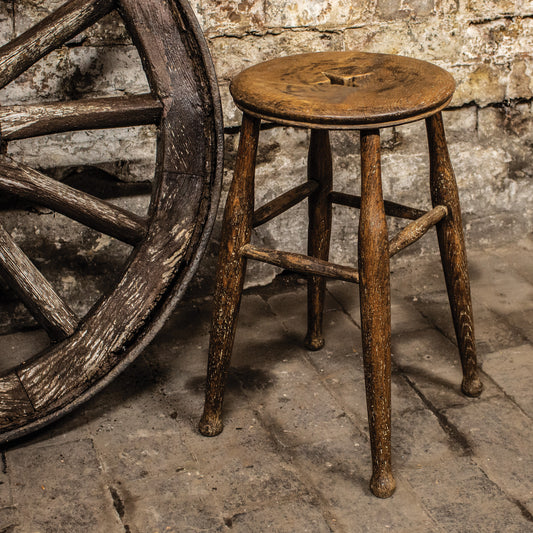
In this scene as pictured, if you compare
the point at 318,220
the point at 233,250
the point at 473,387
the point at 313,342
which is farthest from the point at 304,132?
the point at 473,387

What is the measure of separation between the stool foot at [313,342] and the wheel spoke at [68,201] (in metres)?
0.57

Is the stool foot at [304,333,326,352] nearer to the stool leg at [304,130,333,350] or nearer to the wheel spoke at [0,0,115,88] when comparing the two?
the stool leg at [304,130,333,350]

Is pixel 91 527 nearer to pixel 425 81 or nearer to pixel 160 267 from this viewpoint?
pixel 160 267

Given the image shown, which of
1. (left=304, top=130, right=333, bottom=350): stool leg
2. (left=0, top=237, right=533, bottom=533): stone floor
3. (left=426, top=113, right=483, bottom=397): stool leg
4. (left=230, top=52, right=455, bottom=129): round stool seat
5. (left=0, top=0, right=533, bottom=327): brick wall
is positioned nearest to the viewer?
(left=230, top=52, right=455, bottom=129): round stool seat

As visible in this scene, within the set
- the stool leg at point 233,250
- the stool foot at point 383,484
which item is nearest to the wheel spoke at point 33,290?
the stool leg at point 233,250

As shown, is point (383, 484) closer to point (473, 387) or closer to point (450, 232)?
point (473, 387)

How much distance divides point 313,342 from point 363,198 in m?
0.69

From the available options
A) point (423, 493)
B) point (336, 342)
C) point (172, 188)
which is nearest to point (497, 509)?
point (423, 493)

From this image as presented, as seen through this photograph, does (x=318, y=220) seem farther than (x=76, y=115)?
Yes

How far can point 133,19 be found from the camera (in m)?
1.74

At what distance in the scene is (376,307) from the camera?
4.93 feet

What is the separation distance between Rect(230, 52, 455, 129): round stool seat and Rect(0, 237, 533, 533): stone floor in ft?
2.46

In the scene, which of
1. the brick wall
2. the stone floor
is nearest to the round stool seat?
the brick wall

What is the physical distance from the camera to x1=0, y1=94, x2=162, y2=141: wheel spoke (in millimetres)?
1678
